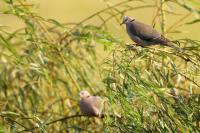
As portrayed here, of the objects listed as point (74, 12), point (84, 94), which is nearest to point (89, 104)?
point (84, 94)

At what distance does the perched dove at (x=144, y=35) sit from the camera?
3796 mm

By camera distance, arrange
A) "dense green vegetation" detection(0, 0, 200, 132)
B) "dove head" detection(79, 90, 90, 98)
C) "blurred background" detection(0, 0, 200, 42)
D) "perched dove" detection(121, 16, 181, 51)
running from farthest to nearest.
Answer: "blurred background" detection(0, 0, 200, 42) → "dove head" detection(79, 90, 90, 98) → "perched dove" detection(121, 16, 181, 51) → "dense green vegetation" detection(0, 0, 200, 132)

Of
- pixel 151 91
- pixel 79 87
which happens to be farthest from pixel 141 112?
pixel 79 87

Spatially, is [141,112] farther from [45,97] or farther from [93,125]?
[45,97]

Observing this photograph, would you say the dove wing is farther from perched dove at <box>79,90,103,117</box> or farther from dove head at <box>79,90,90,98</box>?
dove head at <box>79,90,90,98</box>

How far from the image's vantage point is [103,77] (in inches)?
153

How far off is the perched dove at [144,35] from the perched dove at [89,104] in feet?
1.49

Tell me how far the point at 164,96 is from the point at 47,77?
4.11 ft

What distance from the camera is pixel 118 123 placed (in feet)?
11.6

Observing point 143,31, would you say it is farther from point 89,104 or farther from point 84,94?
point 84,94

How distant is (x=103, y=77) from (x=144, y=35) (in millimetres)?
314

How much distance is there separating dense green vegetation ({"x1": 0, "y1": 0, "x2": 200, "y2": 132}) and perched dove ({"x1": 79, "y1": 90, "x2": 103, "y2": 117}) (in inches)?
3.2

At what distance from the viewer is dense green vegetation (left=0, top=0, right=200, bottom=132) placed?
3500 mm

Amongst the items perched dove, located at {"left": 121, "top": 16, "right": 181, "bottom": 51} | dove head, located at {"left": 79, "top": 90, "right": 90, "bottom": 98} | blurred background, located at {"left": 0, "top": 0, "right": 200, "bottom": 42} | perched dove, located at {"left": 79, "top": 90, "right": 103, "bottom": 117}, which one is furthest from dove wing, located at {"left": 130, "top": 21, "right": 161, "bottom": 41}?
blurred background, located at {"left": 0, "top": 0, "right": 200, "bottom": 42}
